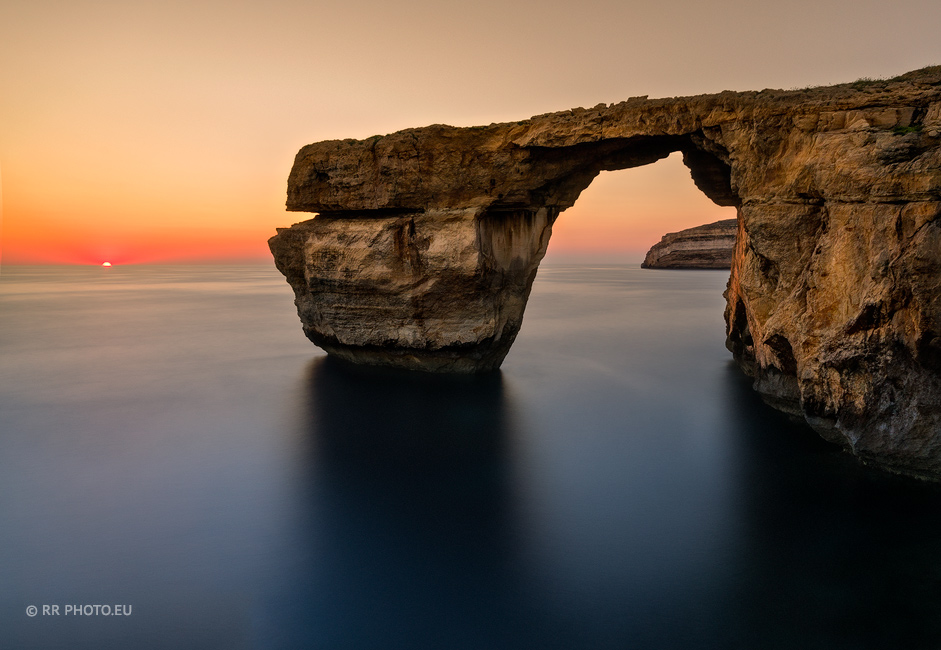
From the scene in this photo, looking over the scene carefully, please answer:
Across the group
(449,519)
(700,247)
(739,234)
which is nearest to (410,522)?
(449,519)

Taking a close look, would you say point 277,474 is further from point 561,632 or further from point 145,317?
point 145,317

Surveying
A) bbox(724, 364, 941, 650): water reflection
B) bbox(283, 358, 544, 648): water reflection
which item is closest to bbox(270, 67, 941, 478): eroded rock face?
bbox(724, 364, 941, 650): water reflection

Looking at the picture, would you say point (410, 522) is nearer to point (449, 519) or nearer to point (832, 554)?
point (449, 519)

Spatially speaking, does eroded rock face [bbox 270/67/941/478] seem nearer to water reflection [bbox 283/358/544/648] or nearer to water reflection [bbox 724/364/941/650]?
water reflection [bbox 724/364/941/650]

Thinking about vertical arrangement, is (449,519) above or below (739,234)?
below

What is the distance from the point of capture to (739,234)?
36.9 feet

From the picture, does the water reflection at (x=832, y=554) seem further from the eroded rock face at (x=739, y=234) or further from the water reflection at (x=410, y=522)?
the water reflection at (x=410, y=522)

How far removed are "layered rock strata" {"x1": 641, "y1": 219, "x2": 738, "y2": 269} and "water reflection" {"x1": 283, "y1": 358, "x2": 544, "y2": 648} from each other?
52.1 meters

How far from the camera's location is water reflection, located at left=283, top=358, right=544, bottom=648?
4863 mm

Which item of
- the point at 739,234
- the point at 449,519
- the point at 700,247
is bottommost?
the point at 449,519

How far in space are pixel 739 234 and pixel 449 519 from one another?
28.0ft

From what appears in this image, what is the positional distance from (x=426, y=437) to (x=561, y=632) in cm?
470

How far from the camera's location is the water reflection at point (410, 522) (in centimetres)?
486

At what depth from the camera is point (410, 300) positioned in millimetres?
11391
